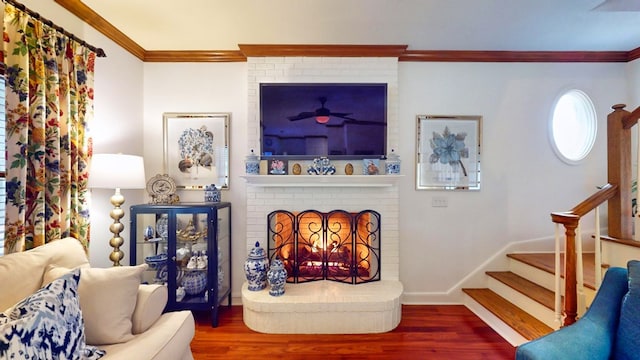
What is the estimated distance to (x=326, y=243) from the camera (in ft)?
10.1

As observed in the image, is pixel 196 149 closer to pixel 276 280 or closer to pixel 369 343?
pixel 276 280

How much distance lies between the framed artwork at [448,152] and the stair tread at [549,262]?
2.80ft

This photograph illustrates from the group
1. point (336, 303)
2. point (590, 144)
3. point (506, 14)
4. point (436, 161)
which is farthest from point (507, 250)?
point (506, 14)

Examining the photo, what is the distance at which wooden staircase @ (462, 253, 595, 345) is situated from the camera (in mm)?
2297

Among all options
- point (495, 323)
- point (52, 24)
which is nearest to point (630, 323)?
point (495, 323)

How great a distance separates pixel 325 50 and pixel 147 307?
2.69 m

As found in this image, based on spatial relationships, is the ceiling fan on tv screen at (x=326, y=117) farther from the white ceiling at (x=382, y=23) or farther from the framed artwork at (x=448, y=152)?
the white ceiling at (x=382, y=23)

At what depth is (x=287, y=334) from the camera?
8.46 feet

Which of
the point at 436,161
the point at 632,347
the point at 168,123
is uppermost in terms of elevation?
the point at 168,123

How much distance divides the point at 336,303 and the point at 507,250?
6.70 ft

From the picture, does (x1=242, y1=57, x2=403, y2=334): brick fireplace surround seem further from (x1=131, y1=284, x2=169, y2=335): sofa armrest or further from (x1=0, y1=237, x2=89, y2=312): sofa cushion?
(x1=0, y1=237, x2=89, y2=312): sofa cushion

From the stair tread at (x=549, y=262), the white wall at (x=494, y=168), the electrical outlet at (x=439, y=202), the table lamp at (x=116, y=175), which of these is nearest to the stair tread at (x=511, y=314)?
the white wall at (x=494, y=168)

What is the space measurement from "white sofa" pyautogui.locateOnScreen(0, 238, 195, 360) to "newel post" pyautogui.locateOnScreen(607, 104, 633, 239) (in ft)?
9.65

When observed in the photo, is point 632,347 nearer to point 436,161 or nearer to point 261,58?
point 436,161
